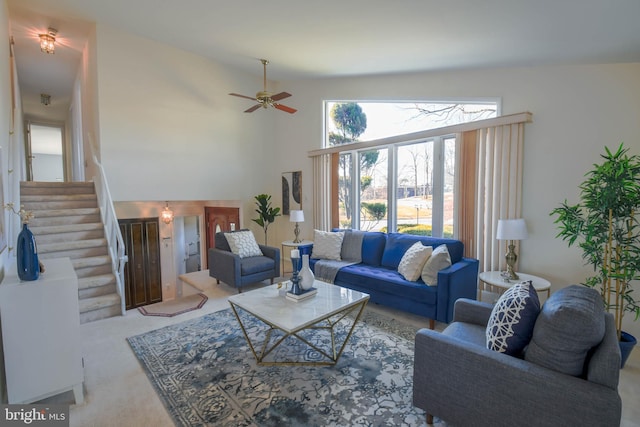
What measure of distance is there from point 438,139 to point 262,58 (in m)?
2.99

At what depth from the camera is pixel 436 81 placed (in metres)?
4.02

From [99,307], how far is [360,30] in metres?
4.31

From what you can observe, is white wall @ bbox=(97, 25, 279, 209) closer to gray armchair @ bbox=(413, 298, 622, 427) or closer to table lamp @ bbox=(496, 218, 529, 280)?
table lamp @ bbox=(496, 218, 529, 280)

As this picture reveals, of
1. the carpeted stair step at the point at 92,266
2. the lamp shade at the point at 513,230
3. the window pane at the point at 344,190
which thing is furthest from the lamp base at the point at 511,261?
the carpeted stair step at the point at 92,266

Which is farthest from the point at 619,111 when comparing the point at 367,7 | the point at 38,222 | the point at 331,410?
the point at 38,222

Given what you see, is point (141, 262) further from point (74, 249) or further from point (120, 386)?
point (120, 386)

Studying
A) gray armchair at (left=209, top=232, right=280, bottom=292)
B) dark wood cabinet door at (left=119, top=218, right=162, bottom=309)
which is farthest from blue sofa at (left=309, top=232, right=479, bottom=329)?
dark wood cabinet door at (left=119, top=218, right=162, bottom=309)

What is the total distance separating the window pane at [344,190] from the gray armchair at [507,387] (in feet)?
11.5

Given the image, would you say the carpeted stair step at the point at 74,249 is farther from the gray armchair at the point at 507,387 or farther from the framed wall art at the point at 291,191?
the gray armchair at the point at 507,387

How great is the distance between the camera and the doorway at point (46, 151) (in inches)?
352

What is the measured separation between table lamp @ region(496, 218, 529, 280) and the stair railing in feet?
14.4

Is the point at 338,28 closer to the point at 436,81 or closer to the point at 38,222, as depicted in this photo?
the point at 436,81

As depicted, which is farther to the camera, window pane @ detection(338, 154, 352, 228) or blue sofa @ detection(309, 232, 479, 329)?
window pane @ detection(338, 154, 352, 228)

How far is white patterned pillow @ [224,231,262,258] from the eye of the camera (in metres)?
4.45
